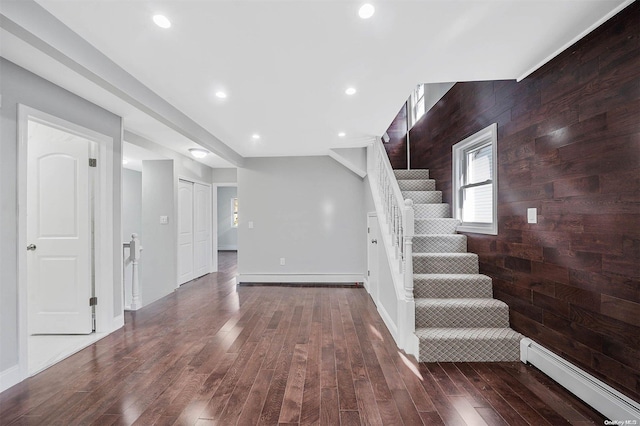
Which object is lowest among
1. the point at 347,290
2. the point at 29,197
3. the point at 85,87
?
the point at 347,290

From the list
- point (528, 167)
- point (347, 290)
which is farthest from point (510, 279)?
point (347, 290)

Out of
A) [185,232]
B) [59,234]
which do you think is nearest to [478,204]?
[59,234]

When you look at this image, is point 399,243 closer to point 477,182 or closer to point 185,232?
point 477,182

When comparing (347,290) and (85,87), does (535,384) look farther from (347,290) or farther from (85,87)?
(85,87)

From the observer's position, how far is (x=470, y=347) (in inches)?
92.7

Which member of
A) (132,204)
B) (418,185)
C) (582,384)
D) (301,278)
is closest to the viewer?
(582,384)

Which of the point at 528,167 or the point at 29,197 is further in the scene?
the point at 29,197

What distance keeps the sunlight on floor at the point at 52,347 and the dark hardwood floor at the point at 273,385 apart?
82 mm

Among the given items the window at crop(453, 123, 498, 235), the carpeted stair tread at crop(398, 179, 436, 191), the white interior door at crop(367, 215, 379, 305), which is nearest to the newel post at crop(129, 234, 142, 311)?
the white interior door at crop(367, 215, 379, 305)

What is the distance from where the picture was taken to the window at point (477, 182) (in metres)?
2.79

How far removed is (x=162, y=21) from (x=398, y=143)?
4.43m

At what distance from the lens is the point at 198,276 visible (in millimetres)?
5770

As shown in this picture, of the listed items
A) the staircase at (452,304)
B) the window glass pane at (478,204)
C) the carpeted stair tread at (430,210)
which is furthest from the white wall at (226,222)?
the window glass pane at (478,204)

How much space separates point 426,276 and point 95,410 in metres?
2.87
